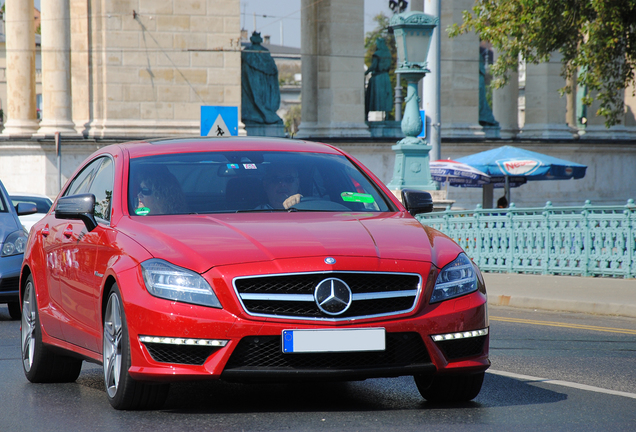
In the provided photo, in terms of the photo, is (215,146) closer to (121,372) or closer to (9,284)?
(121,372)

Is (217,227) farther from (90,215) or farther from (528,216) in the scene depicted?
(528,216)

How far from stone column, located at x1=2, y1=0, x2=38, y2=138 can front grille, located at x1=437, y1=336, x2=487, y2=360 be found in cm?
2513

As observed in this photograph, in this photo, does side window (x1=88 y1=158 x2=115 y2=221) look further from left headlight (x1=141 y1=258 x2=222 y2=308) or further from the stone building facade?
the stone building facade

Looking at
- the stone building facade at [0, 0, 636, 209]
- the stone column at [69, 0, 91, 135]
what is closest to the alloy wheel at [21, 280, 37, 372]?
the stone building facade at [0, 0, 636, 209]

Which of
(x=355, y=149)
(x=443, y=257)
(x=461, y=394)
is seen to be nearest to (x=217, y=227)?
(x=443, y=257)

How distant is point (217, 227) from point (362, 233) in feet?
2.56

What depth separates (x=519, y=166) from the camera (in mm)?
24219

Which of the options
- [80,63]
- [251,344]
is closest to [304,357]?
[251,344]

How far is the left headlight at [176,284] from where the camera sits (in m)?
5.37

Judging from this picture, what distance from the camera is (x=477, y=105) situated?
34.2m

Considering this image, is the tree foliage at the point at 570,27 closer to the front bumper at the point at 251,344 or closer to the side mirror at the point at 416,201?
the side mirror at the point at 416,201

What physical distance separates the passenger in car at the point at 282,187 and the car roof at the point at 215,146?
0.92 feet

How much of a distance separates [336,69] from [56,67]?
26.0 ft

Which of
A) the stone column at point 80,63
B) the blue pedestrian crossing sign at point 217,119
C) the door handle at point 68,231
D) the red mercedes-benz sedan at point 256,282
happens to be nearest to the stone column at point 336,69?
the stone column at point 80,63
